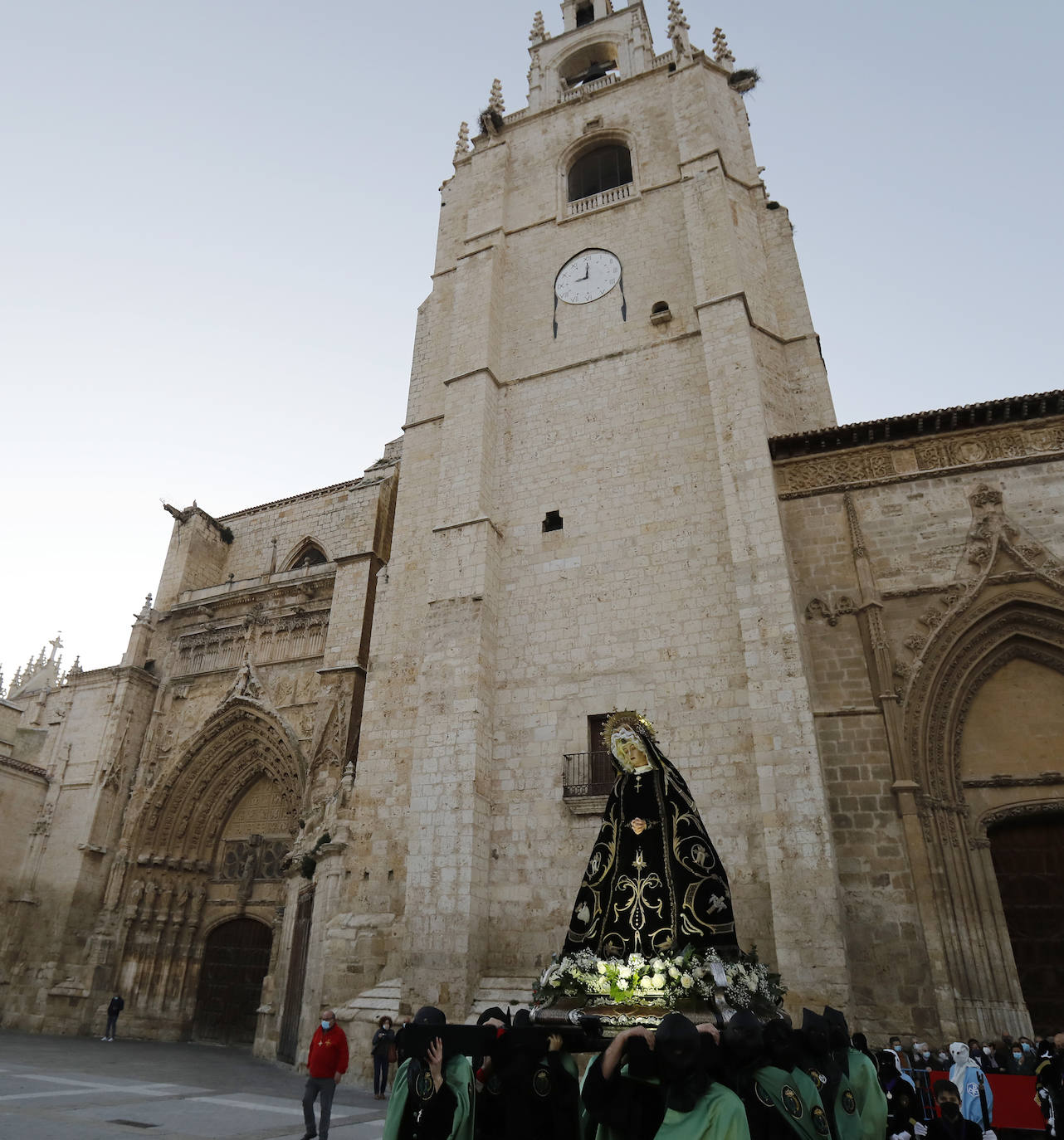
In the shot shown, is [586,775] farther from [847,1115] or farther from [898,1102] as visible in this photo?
[847,1115]

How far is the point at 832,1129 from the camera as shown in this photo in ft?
9.91

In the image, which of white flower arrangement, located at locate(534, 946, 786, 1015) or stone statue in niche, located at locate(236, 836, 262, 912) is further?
stone statue in niche, located at locate(236, 836, 262, 912)

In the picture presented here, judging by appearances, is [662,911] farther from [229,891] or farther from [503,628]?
[229,891]

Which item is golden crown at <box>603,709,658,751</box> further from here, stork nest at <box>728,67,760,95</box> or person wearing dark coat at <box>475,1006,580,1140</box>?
stork nest at <box>728,67,760,95</box>

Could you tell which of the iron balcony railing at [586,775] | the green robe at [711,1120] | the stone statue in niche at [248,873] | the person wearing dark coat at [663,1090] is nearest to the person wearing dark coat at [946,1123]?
the person wearing dark coat at [663,1090]

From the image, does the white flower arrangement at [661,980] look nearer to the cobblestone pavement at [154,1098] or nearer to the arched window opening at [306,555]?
the cobblestone pavement at [154,1098]

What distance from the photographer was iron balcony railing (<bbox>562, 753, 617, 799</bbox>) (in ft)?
32.6

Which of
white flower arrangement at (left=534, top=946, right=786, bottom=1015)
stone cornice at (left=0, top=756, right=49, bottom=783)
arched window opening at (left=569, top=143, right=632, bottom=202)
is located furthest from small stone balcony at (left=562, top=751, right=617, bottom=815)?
stone cornice at (left=0, top=756, right=49, bottom=783)

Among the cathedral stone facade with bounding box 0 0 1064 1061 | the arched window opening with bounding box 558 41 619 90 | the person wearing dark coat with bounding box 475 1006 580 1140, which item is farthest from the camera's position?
the arched window opening with bounding box 558 41 619 90

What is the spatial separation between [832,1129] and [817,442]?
9.26 metres

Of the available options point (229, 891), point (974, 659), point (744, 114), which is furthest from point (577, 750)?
point (744, 114)

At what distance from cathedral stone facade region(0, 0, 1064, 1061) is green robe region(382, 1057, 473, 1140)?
622 cm

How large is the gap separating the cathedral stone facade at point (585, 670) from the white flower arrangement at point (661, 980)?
185 inches

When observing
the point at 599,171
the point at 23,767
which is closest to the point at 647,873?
the point at 599,171
